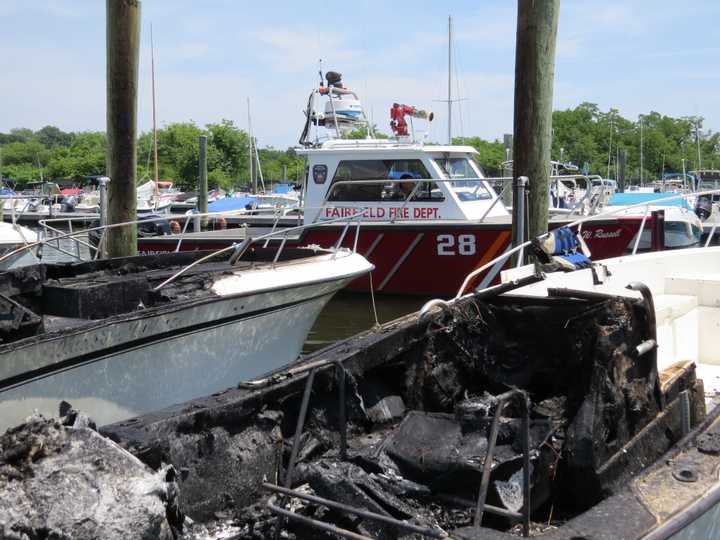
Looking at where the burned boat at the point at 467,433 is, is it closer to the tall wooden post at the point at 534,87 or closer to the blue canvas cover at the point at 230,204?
the tall wooden post at the point at 534,87

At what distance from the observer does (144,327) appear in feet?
18.4

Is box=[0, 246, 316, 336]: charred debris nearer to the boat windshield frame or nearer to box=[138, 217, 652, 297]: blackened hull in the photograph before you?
box=[138, 217, 652, 297]: blackened hull

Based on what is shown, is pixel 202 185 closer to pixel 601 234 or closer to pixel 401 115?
pixel 401 115

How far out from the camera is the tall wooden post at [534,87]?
7.61 meters

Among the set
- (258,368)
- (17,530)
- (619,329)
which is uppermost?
(619,329)

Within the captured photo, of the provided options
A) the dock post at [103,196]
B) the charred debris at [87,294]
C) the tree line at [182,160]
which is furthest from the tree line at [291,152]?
the charred debris at [87,294]

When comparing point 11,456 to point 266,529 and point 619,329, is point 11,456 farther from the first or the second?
point 619,329

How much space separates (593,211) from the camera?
12.2 metres

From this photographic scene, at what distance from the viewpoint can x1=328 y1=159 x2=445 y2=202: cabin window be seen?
1237 cm

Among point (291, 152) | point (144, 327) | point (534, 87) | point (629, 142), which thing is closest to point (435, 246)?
point (534, 87)

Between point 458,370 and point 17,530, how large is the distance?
2.51m

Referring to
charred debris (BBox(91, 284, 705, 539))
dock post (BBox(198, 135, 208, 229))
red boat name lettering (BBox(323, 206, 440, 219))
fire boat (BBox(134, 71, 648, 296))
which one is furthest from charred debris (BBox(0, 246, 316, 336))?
dock post (BBox(198, 135, 208, 229))

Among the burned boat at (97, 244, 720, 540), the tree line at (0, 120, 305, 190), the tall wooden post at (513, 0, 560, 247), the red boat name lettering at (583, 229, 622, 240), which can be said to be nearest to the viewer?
the burned boat at (97, 244, 720, 540)

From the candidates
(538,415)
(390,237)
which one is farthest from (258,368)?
(390,237)
